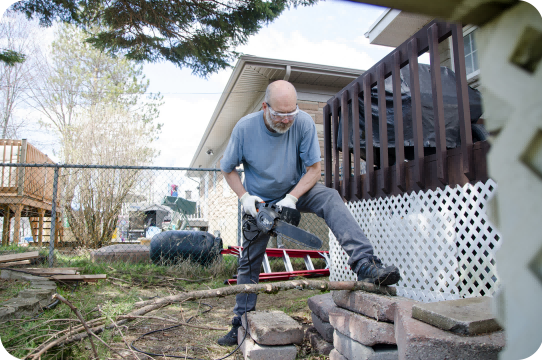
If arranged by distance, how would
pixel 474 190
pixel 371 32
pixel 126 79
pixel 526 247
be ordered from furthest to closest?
pixel 126 79
pixel 371 32
pixel 474 190
pixel 526 247

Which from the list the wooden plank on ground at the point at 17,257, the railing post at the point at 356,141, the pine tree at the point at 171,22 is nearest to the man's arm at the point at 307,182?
the railing post at the point at 356,141

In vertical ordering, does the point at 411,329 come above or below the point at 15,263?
above

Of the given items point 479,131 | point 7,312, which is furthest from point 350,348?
point 479,131

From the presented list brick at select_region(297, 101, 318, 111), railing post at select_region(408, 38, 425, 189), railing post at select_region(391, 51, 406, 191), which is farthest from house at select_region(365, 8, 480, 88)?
railing post at select_region(408, 38, 425, 189)

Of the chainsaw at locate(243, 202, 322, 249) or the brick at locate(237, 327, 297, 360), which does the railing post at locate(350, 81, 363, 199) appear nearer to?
the chainsaw at locate(243, 202, 322, 249)

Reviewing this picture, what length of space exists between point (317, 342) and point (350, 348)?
57 cm

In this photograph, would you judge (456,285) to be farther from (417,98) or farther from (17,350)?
(17,350)

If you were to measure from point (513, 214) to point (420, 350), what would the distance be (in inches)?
48.2

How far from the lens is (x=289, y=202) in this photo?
102 inches

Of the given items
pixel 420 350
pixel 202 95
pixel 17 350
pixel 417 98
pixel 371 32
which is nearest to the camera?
pixel 420 350

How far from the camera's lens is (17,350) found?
1982 mm

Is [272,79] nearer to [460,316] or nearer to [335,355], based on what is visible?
[335,355]

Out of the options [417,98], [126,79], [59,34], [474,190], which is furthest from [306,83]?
[59,34]

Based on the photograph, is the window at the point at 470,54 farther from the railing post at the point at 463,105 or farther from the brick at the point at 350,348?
the brick at the point at 350,348
